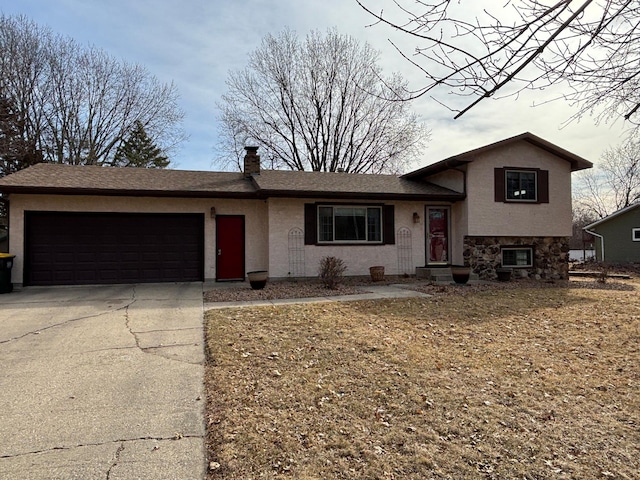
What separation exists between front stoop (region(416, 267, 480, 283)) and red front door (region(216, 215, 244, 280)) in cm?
579

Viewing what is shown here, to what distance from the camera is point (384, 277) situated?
1231cm

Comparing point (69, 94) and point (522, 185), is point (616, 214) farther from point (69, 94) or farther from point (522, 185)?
point (69, 94)

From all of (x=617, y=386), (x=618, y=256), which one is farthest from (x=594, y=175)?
(x=617, y=386)

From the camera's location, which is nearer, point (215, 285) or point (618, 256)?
point (215, 285)

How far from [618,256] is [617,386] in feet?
76.8

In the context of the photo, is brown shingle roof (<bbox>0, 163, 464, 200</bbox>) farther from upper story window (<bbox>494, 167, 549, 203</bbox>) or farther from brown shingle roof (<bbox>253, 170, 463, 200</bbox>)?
upper story window (<bbox>494, 167, 549, 203</bbox>)

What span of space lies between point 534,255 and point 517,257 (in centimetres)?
61

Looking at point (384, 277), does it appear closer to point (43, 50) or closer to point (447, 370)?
point (447, 370)

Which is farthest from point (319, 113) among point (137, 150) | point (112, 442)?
point (112, 442)

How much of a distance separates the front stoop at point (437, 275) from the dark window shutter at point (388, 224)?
1.40m

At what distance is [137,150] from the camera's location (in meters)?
26.6

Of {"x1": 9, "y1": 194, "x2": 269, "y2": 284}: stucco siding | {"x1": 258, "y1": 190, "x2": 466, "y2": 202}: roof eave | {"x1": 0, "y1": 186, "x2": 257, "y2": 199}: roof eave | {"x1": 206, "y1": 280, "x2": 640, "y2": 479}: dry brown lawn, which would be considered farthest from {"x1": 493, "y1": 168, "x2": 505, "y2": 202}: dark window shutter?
{"x1": 0, "y1": 186, "x2": 257, "y2": 199}: roof eave

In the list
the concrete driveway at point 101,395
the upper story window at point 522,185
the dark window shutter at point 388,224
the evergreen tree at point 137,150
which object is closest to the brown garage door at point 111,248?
the concrete driveway at point 101,395

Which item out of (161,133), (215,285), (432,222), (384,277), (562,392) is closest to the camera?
(562,392)
